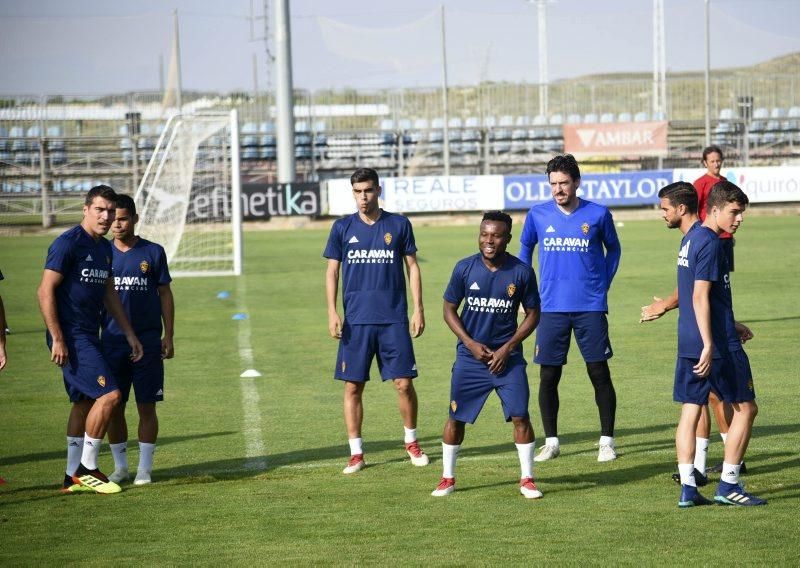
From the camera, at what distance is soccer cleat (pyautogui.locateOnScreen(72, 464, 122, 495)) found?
7762mm

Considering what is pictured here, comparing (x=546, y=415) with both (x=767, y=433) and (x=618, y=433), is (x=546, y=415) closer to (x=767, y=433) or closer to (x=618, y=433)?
(x=618, y=433)

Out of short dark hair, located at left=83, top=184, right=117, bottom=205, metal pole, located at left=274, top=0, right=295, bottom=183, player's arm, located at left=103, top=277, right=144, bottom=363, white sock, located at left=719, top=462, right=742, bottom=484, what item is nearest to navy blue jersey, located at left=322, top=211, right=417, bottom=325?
player's arm, located at left=103, top=277, right=144, bottom=363

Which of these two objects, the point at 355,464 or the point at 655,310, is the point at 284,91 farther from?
the point at 655,310

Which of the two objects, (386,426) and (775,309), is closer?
(386,426)

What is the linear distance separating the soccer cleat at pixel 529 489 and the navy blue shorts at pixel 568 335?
1.53 meters

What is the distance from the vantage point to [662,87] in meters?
43.4

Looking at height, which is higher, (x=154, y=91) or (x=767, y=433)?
(x=154, y=91)

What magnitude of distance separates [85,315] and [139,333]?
20.2 inches

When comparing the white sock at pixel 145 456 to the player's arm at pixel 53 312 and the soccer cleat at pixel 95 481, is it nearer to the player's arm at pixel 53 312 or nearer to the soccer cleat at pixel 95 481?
the soccer cleat at pixel 95 481

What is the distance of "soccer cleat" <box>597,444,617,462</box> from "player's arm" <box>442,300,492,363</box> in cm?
155

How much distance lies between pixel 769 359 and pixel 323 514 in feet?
23.0

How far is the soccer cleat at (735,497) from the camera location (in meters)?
7.02

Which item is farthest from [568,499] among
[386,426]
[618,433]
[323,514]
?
[386,426]

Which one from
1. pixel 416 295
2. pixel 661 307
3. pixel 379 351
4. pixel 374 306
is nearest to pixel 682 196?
pixel 661 307
